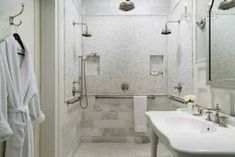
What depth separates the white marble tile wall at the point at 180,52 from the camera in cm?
279

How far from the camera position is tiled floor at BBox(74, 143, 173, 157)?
3388mm

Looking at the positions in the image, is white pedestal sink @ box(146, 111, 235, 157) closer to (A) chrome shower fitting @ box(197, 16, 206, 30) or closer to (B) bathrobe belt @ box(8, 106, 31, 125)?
(B) bathrobe belt @ box(8, 106, 31, 125)

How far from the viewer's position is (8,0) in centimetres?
164

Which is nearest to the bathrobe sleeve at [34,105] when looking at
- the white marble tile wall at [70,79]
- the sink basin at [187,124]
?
the white marble tile wall at [70,79]

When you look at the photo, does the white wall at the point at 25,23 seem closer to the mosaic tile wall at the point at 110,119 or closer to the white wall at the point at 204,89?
the white wall at the point at 204,89

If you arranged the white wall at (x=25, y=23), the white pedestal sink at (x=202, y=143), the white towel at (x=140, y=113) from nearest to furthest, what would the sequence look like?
1. the white pedestal sink at (x=202, y=143)
2. the white wall at (x=25, y=23)
3. the white towel at (x=140, y=113)

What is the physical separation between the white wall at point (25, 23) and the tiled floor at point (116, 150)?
1.71 metres

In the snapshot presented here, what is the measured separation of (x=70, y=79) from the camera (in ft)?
10.6

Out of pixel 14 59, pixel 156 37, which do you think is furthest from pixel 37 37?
pixel 156 37

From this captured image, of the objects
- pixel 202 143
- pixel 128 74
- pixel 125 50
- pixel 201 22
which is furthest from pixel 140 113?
pixel 202 143

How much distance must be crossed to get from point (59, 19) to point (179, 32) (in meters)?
1.71

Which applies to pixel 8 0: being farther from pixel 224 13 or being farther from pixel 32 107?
pixel 224 13

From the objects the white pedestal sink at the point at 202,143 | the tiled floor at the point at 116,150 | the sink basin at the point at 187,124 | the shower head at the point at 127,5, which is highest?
the shower head at the point at 127,5

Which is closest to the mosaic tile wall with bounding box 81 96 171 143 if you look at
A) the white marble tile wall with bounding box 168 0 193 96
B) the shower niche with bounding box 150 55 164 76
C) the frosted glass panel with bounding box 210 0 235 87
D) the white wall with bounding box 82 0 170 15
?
the shower niche with bounding box 150 55 164 76
